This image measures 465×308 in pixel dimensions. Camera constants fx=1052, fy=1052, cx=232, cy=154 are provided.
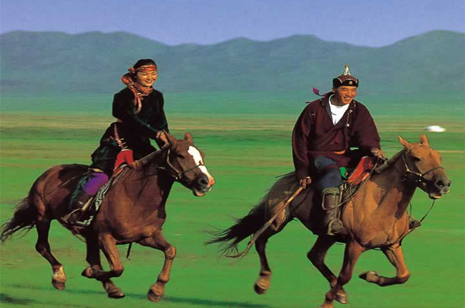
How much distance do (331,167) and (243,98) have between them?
176 m

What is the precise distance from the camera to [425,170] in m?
9.05

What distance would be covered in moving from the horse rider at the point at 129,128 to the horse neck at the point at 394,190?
6.61ft

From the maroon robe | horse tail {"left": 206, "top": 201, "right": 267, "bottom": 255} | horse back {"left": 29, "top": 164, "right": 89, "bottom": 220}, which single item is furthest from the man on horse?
horse back {"left": 29, "top": 164, "right": 89, "bottom": 220}

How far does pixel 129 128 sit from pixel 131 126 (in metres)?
0.12

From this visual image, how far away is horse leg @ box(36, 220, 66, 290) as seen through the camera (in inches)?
407

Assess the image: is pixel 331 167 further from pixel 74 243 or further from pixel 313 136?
pixel 74 243

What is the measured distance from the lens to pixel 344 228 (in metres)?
9.38

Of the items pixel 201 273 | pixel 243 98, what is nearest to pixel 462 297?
pixel 201 273

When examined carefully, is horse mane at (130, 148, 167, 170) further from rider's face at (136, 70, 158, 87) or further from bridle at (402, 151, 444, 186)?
bridle at (402, 151, 444, 186)

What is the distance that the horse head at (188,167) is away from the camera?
29.6ft

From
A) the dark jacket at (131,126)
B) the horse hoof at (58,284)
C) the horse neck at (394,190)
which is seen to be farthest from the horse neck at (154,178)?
the horse neck at (394,190)

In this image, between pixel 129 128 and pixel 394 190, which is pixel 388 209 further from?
pixel 129 128

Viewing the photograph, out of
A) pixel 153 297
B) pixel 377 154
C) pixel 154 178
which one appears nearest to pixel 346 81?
pixel 377 154

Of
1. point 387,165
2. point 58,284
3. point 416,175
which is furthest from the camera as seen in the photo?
point 58,284
